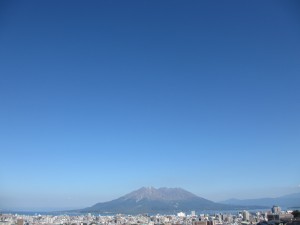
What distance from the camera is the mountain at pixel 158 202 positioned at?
125m

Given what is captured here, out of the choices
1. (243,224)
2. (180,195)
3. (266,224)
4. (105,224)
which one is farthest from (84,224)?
(180,195)

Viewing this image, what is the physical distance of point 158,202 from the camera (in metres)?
146

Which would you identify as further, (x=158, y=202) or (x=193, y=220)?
(x=158, y=202)

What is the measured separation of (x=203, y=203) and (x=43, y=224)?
97.6 meters

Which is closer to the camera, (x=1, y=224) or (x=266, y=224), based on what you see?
(x=266, y=224)

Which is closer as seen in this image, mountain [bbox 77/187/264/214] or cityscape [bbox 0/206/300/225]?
cityscape [bbox 0/206/300/225]

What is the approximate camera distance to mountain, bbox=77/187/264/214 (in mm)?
125250

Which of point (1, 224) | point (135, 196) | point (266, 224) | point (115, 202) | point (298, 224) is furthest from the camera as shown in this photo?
point (135, 196)

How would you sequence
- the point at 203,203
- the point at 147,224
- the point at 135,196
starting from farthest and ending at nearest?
the point at 135,196, the point at 203,203, the point at 147,224

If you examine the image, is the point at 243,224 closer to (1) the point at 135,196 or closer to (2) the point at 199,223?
(2) the point at 199,223

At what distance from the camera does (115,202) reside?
483 ft

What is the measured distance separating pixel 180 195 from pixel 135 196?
25656 mm

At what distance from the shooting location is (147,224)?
43656 mm

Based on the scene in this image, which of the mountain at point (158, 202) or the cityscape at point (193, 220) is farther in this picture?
the mountain at point (158, 202)
